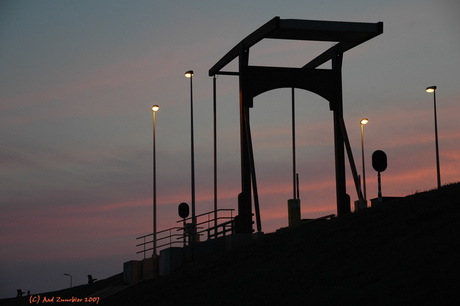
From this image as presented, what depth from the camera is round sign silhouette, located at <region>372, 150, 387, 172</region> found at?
115 feet

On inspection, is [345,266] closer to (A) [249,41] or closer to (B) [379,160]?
(B) [379,160]

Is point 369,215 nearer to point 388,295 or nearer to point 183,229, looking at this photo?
point 388,295

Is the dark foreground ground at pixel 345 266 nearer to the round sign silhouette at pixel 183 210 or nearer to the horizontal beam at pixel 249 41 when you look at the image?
the horizontal beam at pixel 249 41

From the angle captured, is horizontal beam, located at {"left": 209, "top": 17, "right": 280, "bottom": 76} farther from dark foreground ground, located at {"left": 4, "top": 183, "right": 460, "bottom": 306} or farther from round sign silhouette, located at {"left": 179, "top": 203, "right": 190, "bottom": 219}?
dark foreground ground, located at {"left": 4, "top": 183, "right": 460, "bottom": 306}

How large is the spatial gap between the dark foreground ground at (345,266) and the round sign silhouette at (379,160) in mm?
3232

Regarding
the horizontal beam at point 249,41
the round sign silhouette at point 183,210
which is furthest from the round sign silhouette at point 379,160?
the round sign silhouette at point 183,210

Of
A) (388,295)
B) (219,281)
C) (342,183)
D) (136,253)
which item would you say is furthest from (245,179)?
(388,295)

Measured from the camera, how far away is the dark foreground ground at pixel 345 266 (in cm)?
1983

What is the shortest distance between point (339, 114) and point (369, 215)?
35.4 feet

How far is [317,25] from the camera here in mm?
→ 36031

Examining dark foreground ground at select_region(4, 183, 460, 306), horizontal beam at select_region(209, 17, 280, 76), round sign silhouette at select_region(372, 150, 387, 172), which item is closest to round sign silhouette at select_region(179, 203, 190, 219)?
horizontal beam at select_region(209, 17, 280, 76)

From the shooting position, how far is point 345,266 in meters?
23.5

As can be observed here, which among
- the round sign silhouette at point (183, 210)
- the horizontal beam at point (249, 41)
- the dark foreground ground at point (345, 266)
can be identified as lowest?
the dark foreground ground at point (345, 266)

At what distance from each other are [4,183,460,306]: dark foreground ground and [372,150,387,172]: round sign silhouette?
10.6 ft
